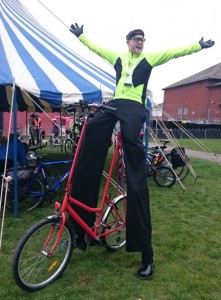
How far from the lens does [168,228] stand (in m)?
4.67

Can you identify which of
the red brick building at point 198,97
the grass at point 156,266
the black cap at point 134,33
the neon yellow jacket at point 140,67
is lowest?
the grass at point 156,266

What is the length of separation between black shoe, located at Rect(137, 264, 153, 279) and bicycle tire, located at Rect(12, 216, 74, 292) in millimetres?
664

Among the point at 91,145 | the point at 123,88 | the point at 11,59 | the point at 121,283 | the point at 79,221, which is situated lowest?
the point at 121,283

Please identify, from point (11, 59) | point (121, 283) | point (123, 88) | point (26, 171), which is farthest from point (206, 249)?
point (11, 59)

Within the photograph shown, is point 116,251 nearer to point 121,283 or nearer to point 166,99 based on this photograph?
point 121,283

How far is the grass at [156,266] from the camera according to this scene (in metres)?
2.97

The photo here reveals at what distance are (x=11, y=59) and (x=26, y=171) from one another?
1608 millimetres

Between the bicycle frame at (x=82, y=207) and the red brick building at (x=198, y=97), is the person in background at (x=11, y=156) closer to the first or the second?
the bicycle frame at (x=82, y=207)

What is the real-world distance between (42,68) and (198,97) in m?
42.9

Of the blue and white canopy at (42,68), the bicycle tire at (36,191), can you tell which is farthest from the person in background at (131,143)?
the bicycle tire at (36,191)

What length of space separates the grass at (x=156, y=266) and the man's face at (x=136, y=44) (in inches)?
80.0

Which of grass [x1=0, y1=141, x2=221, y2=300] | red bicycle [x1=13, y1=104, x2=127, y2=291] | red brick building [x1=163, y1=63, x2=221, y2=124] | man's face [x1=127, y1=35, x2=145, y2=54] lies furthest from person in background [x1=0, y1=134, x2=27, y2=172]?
red brick building [x1=163, y1=63, x2=221, y2=124]

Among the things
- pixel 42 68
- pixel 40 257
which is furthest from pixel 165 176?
pixel 40 257

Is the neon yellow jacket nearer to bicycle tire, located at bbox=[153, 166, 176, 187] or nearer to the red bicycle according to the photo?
the red bicycle
